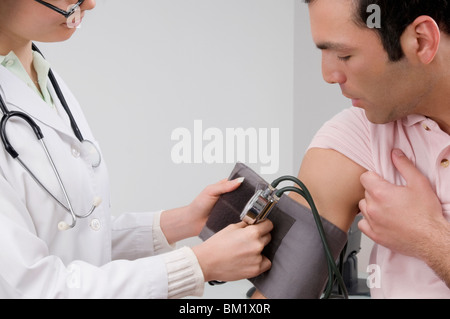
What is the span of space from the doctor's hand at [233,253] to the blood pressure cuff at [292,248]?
0.21ft

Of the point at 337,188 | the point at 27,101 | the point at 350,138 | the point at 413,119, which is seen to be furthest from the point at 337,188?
the point at 27,101

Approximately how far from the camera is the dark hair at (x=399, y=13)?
3.88 feet

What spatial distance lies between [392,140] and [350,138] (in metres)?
0.10

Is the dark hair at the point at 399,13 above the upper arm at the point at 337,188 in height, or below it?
above

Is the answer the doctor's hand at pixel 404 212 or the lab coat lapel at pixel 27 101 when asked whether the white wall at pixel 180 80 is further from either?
the doctor's hand at pixel 404 212

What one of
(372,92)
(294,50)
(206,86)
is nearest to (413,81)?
(372,92)

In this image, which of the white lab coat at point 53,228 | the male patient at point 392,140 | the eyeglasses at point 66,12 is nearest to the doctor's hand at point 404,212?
the male patient at point 392,140

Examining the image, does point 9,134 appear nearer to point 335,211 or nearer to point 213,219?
point 213,219

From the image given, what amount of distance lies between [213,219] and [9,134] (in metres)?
0.48

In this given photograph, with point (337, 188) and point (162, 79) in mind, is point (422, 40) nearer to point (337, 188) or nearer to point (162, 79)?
point (337, 188)

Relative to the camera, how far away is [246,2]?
2916mm

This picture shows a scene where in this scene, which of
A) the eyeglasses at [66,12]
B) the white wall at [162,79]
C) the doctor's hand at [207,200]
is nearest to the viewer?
the eyeglasses at [66,12]

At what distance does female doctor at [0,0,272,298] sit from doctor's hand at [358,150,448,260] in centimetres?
24

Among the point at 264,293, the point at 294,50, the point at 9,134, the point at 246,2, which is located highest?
the point at 246,2
